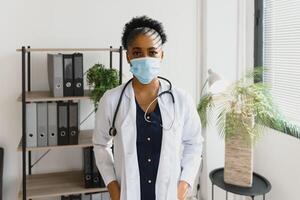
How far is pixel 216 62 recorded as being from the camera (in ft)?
8.93

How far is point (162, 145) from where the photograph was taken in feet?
4.49

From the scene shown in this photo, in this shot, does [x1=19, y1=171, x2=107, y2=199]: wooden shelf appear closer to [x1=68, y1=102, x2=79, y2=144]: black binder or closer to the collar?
[x1=68, y1=102, x2=79, y2=144]: black binder

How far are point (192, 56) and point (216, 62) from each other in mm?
215

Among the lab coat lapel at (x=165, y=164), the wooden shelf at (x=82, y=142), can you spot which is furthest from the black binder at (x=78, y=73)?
the lab coat lapel at (x=165, y=164)

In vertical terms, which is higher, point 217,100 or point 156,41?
point 156,41

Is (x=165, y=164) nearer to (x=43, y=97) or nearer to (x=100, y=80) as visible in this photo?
(x=100, y=80)

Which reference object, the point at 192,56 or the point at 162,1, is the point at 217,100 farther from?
the point at 162,1

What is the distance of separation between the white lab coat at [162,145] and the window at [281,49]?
1.17m

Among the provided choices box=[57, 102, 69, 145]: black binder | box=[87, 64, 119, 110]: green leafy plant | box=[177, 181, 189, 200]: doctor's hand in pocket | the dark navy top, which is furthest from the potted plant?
box=[57, 102, 69, 145]: black binder

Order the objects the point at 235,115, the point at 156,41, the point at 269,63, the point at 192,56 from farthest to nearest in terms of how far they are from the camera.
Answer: the point at 192,56 → the point at 269,63 → the point at 235,115 → the point at 156,41

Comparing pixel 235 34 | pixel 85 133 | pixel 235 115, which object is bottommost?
pixel 85 133

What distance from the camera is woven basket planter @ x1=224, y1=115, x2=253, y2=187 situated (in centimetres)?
219

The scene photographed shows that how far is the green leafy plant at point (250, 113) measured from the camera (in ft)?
7.16

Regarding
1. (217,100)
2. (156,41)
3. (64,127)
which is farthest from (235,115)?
(64,127)
